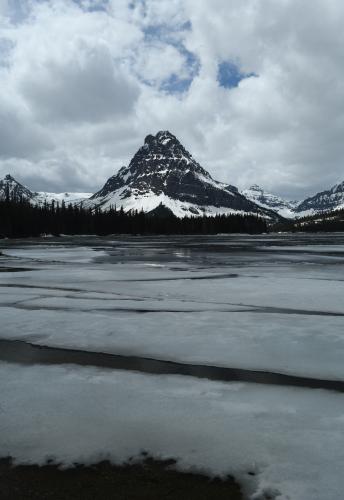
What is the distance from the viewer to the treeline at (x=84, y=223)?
113m

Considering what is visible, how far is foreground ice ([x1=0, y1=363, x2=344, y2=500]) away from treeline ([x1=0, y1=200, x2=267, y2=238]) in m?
108

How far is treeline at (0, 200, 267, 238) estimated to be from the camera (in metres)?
113

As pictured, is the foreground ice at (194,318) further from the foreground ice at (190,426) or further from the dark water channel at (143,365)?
the foreground ice at (190,426)

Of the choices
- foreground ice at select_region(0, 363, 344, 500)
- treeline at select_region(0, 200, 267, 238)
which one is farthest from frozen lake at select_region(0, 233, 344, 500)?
treeline at select_region(0, 200, 267, 238)

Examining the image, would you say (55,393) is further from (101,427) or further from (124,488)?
(124,488)

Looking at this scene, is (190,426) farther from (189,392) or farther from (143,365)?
(143,365)

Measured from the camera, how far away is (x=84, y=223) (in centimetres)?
14750

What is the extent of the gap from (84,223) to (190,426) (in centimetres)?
14774

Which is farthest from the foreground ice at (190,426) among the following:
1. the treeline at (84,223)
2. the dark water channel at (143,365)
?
the treeline at (84,223)

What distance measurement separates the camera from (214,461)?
355 cm

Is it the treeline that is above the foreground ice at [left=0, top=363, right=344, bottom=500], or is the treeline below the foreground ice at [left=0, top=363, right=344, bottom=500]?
above

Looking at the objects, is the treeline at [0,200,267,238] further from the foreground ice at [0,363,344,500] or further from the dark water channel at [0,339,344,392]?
the foreground ice at [0,363,344,500]

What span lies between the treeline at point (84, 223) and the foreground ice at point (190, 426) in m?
108

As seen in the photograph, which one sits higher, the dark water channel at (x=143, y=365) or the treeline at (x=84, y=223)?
the treeline at (x=84, y=223)
